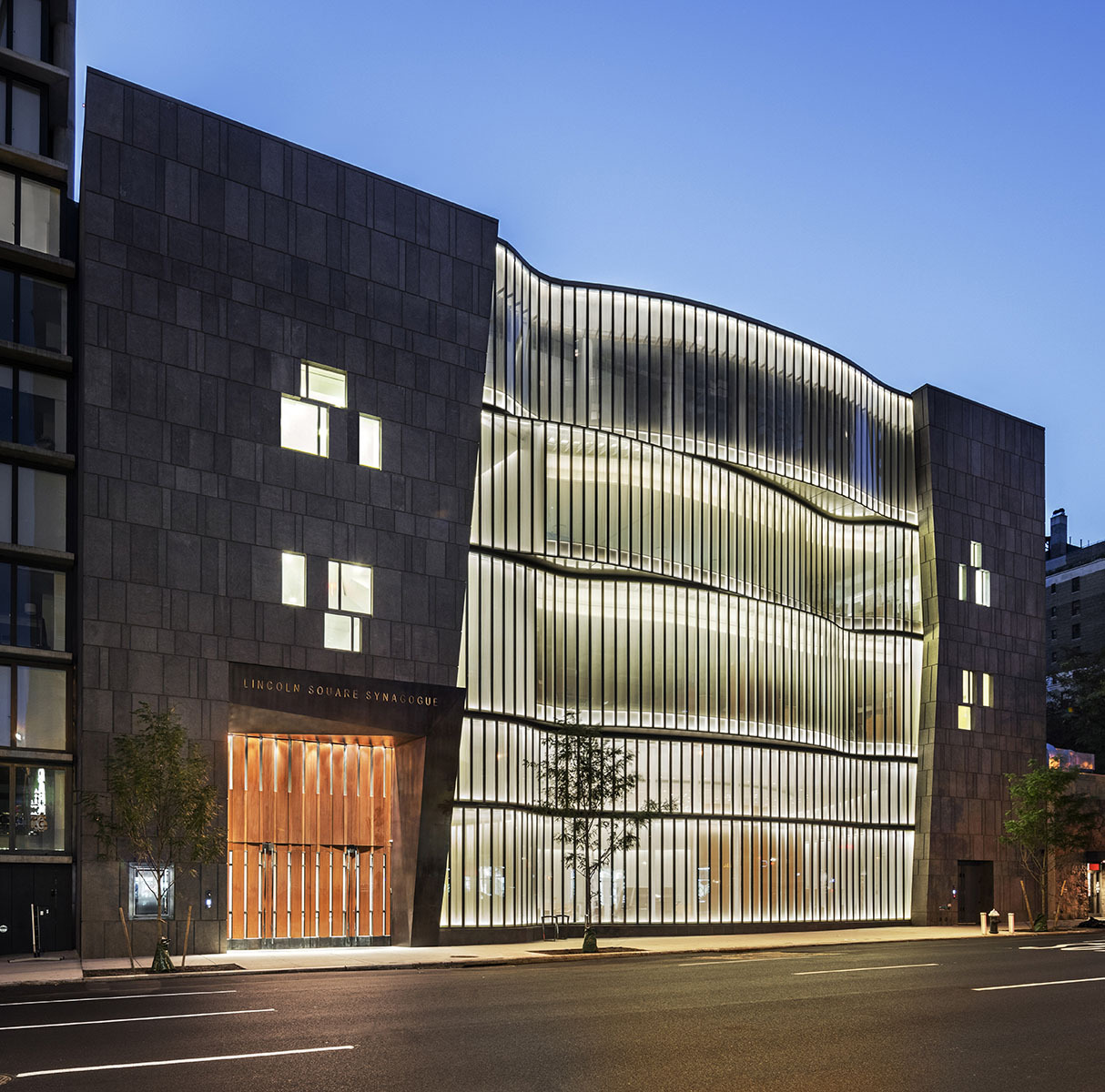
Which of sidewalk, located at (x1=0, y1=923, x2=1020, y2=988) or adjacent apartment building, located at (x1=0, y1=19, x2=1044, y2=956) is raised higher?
adjacent apartment building, located at (x1=0, y1=19, x2=1044, y2=956)

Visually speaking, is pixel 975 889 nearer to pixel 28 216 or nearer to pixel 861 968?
pixel 861 968

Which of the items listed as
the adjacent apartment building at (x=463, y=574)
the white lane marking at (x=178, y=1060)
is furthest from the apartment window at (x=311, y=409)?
the white lane marking at (x=178, y=1060)

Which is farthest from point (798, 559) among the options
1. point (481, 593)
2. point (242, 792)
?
point (242, 792)

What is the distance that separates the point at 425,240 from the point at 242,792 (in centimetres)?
1748

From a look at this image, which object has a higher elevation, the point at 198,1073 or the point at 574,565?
the point at 574,565

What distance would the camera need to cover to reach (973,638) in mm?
60062

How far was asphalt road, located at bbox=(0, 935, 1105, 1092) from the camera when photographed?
13.1 meters

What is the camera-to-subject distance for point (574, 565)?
46.3m

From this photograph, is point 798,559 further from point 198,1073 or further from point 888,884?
point 198,1073

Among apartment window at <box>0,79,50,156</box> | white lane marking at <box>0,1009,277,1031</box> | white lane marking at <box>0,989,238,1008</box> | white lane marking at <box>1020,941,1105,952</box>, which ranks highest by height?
apartment window at <box>0,79,50,156</box>

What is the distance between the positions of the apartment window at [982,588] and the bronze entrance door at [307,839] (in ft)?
Answer: 104

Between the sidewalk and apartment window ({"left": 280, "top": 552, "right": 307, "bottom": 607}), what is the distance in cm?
949

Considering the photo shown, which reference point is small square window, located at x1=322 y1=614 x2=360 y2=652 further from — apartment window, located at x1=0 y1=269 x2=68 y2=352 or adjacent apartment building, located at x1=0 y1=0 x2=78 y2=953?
apartment window, located at x1=0 y1=269 x2=68 y2=352

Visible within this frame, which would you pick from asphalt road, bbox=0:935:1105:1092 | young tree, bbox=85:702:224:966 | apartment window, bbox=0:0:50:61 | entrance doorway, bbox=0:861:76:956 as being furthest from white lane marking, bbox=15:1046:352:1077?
apartment window, bbox=0:0:50:61
